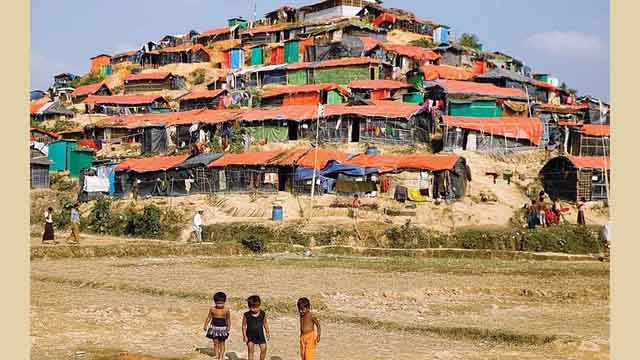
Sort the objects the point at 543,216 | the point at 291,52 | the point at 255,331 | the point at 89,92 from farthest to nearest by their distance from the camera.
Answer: the point at 89,92, the point at 291,52, the point at 543,216, the point at 255,331

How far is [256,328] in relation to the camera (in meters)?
12.0

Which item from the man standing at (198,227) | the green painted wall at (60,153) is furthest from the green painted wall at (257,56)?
the man standing at (198,227)

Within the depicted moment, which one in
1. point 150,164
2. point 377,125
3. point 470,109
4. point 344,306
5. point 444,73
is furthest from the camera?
point 444,73

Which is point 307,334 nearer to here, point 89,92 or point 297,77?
point 297,77

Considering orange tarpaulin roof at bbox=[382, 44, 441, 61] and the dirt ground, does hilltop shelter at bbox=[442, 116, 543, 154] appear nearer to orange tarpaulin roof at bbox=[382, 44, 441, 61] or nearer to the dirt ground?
the dirt ground

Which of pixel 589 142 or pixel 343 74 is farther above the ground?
pixel 343 74

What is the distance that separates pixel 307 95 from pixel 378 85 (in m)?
4.96

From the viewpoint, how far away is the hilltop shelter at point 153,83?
70625 mm

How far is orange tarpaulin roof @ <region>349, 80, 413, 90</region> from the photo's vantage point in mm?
54188

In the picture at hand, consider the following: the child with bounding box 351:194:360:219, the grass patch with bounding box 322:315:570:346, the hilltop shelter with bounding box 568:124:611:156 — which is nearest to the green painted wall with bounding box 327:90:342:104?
the hilltop shelter with bounding box 568:124:611:156

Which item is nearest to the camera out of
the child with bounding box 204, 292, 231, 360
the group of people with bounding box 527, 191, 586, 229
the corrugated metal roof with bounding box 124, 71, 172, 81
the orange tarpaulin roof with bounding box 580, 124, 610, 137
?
the child with bounding box 204, 292, 231, 360

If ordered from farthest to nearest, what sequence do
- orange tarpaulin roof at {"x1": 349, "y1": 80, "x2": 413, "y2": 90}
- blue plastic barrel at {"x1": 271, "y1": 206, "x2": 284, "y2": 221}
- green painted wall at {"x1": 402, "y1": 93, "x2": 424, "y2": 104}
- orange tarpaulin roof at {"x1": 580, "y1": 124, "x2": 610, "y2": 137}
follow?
orange tarpaulin roof at {"x1": 349, "y1": 80, "x2": 413, "y2": 90} < green painted wall at {"x1": 402, "y1": 93, "x2": 424, "y2": 104} < orange tarpaulin roof at {"x1": 580, "y1": 124, "x2": 610, "y2": 137} < blue plastic barrel at {"x1": 271, "y1": 206, "x2": 284, "y2": 221}

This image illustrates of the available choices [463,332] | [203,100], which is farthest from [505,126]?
[463,332]

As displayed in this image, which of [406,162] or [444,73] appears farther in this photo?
[444,73]
